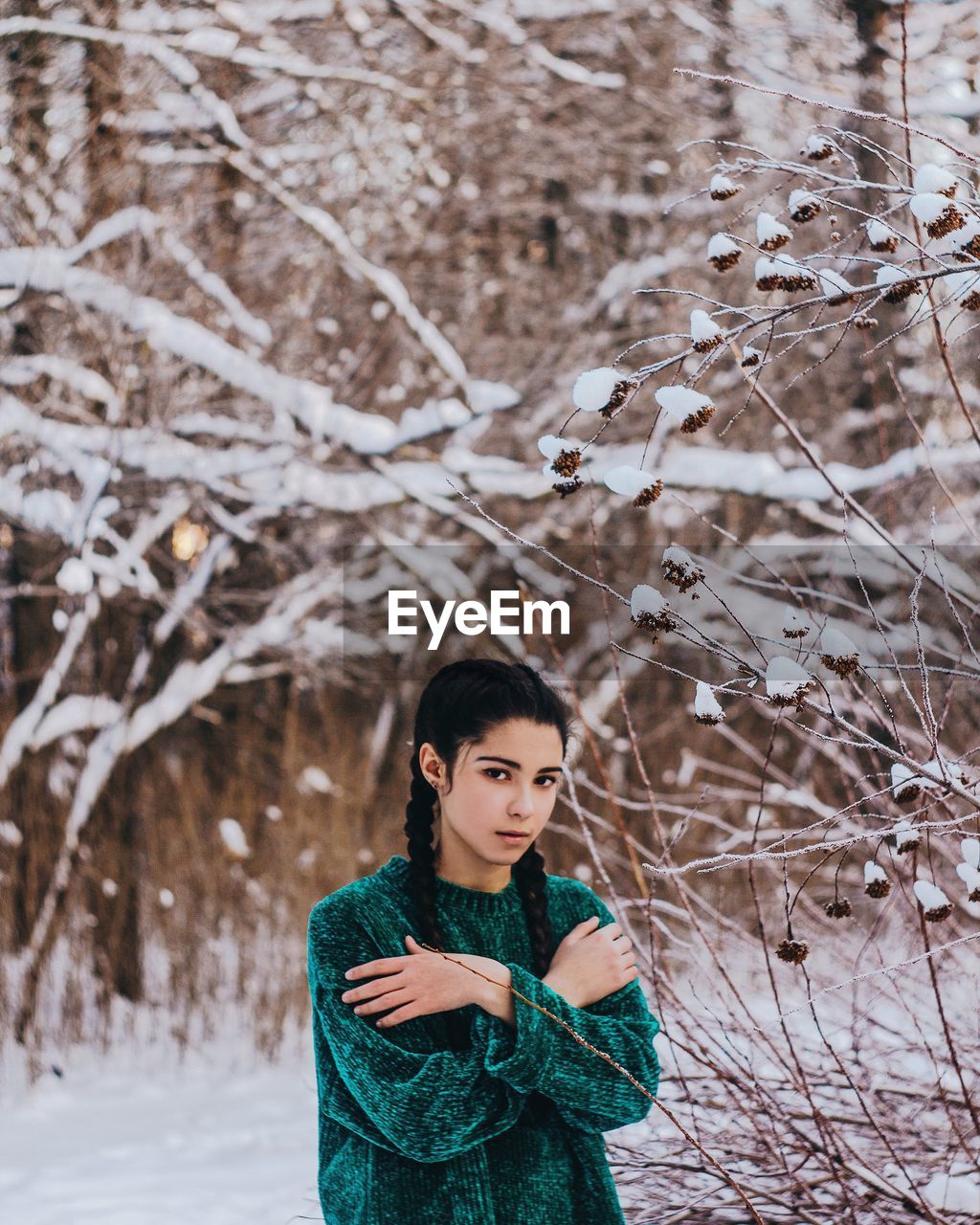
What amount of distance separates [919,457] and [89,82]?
3511 millimetres

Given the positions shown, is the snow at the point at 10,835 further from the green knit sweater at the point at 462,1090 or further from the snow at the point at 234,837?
the green knit sweater at the point at 462,1090

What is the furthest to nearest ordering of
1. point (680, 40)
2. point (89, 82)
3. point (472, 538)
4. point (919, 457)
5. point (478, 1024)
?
point (680, 40) → point (472, 538) → point (89, 82) → point (919, 457) → point (478, 1024)

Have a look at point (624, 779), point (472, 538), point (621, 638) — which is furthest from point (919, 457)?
point (624, 779)

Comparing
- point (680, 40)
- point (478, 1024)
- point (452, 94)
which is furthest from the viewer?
point (680, 40)

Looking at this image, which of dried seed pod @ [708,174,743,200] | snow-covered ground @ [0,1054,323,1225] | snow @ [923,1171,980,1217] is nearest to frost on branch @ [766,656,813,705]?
dried seed pod @ [708,174,743,200]

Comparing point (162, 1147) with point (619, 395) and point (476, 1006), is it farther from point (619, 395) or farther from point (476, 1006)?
point (619, 395)

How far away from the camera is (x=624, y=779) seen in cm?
638

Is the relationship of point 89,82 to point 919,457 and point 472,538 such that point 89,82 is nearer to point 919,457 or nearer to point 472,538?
point 472,538

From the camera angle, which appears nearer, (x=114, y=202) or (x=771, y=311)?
(x=771, y=311)

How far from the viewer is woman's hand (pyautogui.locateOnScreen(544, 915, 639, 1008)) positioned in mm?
1407

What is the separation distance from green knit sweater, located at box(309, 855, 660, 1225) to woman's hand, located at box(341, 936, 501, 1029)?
0.10 feet

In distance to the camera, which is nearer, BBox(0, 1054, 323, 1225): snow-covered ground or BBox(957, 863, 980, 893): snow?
BBox(957, 863, 980, 893): snow

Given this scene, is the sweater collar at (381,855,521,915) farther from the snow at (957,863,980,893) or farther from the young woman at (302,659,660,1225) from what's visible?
the snow at (957,863,980,893)

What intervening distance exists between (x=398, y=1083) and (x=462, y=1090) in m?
0.07
